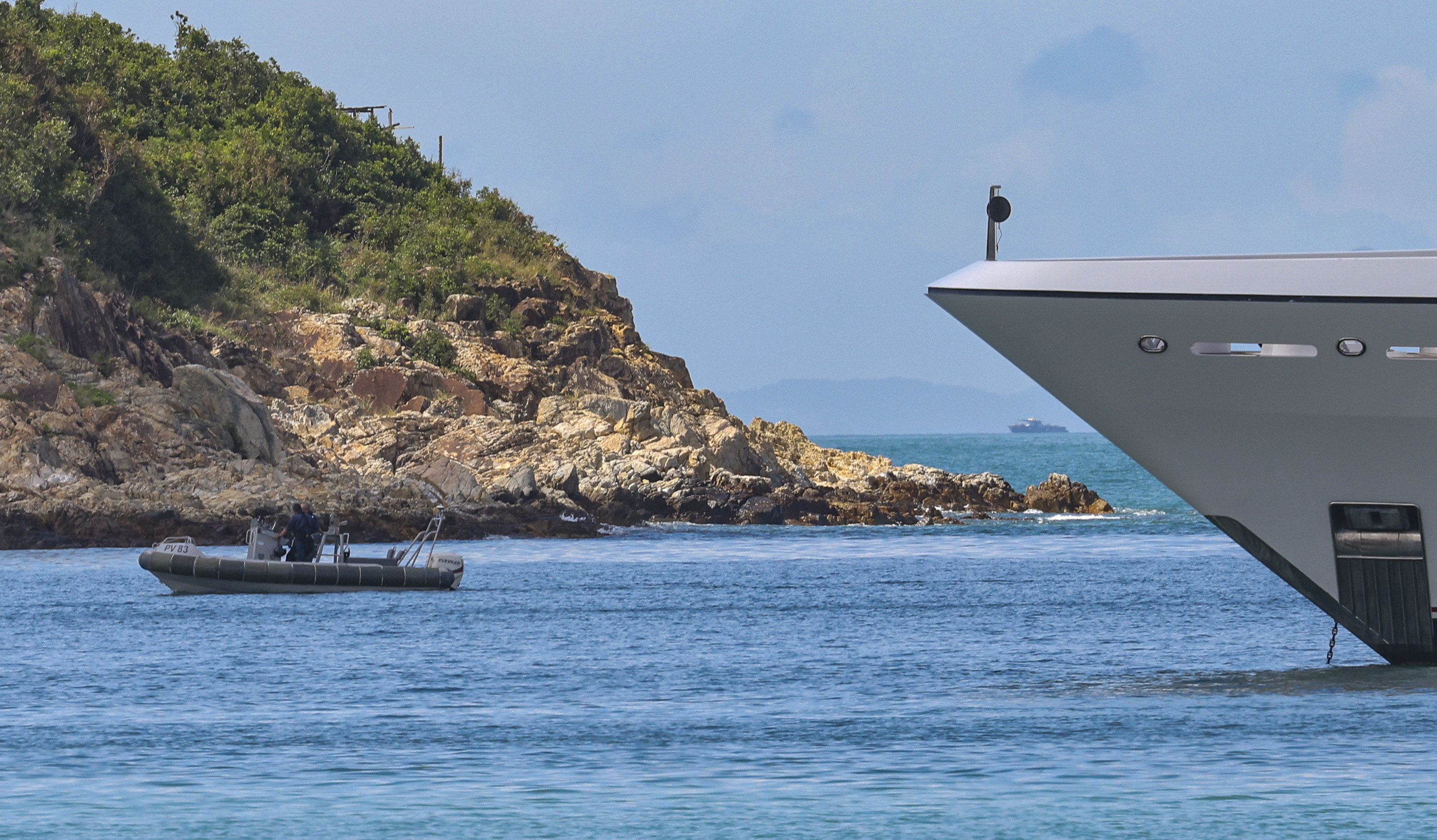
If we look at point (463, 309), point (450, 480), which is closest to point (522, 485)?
point (450, 480)

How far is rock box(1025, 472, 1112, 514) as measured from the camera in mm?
69562

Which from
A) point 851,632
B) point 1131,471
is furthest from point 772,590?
point 1131,471

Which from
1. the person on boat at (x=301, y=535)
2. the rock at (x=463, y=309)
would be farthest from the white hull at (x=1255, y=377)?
the rock at (x=463, y=309)

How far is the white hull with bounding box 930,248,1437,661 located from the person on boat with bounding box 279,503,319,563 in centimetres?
2131

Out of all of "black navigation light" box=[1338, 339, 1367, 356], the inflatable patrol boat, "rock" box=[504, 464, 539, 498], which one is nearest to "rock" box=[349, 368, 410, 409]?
"rock" box=[504, 464, 539, 498]

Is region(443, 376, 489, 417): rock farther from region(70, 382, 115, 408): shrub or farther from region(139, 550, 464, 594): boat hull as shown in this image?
region(139, 550, 464, 594): boat hull

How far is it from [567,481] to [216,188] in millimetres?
28247

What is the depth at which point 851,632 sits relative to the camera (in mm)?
27891

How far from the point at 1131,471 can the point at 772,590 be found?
347 feet

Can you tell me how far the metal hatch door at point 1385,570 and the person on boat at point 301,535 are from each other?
2259cm

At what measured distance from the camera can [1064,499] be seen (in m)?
69.9

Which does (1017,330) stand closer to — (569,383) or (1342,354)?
(1342,354)

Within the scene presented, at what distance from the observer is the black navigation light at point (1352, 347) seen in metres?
14.7

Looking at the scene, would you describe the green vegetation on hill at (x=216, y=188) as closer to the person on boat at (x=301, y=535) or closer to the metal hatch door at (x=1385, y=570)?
the person on boat at (x=301, y=535)
